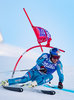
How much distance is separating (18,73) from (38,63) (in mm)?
1211

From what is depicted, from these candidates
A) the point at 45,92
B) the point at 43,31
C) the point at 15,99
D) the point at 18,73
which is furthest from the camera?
the point at 18,73

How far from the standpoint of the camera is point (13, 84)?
3029 millimetres

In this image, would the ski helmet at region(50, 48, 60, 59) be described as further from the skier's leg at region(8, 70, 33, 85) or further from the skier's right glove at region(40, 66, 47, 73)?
the skier's leg at region(8, 70, 33, 85)

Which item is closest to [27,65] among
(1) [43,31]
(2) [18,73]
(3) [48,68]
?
(2) [18,73]

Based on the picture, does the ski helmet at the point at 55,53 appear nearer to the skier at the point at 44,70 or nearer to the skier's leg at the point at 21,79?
the skier at the point at 44,70

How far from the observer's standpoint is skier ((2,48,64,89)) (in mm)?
2930

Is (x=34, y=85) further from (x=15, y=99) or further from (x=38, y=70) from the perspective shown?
(x=15, y=99)

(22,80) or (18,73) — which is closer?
(22,80)

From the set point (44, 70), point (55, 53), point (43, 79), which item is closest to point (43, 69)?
point (44, 70)

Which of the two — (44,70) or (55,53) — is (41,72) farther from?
(55,53)

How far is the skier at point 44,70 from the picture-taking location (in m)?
2.93

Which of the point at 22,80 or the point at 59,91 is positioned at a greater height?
the point at 22,80

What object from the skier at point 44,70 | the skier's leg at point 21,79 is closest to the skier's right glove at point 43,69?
the skier at point 44,70

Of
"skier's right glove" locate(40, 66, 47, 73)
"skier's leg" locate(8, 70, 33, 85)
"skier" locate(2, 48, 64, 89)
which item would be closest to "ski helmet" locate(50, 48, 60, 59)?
"skier" locate(2, 48, 64, 89)
